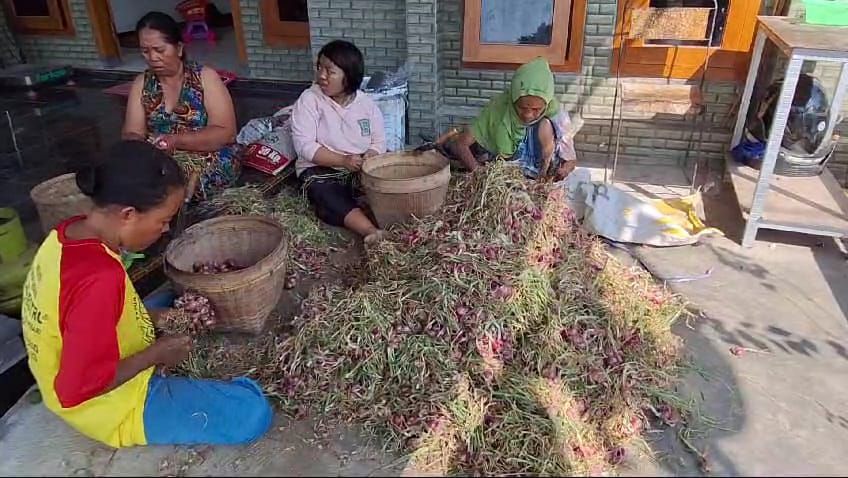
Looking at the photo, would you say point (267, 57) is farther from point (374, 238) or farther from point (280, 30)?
point (374, 238)

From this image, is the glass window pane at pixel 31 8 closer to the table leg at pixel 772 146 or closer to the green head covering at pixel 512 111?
the green head covering at pixel 512 111

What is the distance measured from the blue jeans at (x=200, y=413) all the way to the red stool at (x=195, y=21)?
696 centimetres

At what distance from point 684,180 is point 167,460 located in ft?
10.9

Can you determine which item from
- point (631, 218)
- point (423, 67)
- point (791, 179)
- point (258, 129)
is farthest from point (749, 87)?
point (258, 129)

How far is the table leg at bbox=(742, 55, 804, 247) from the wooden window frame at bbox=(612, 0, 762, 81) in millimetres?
897

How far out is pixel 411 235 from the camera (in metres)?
2.63

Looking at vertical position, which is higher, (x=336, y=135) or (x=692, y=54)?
(x=692, y=54)

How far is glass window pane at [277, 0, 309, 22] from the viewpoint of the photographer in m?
5.43

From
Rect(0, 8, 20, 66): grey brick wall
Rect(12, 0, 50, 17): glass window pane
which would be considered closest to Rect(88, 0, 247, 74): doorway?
Rect(12, 0, 50, 17): glass window pane

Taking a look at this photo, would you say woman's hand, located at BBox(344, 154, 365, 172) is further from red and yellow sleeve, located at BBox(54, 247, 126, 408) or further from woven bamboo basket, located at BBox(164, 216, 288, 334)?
red and yellow sleeve, located at BBox(54, 247, 126, 408)

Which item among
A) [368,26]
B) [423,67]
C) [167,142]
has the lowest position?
[167,142]

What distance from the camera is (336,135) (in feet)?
10.7

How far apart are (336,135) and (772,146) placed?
2.12 metres

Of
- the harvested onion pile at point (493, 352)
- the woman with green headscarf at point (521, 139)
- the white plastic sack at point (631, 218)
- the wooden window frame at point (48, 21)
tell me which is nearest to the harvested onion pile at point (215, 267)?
the harvested onion pile at point (493, 352)
